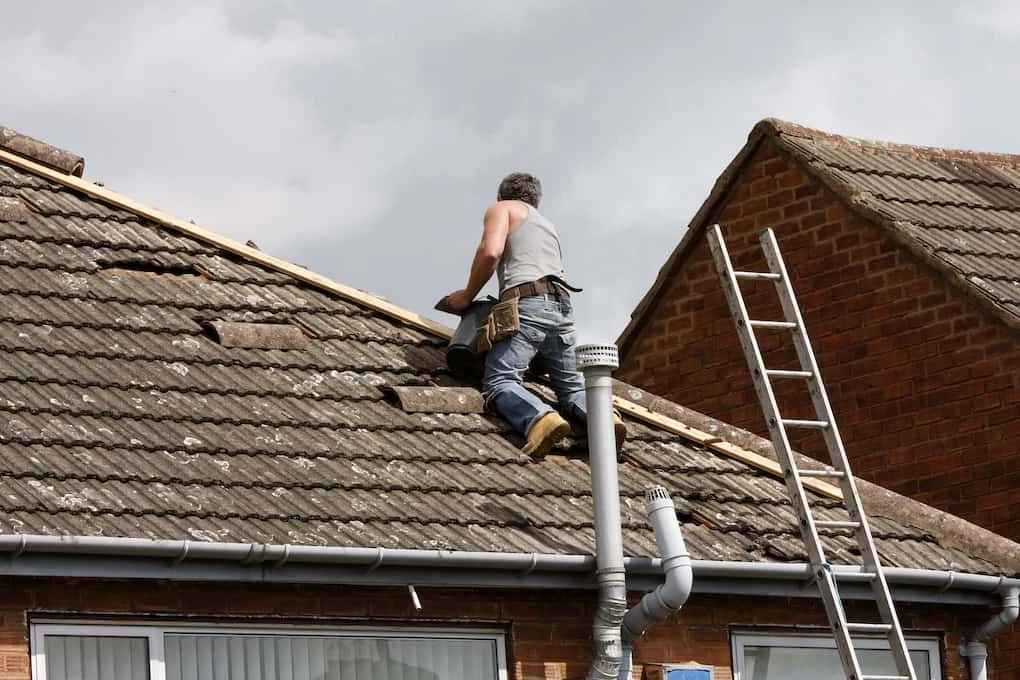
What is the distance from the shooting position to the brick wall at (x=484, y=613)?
9344 millimetres

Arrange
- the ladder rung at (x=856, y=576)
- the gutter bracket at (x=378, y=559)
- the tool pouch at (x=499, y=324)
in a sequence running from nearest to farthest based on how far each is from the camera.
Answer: the gutter bracket at (x=378, y=559)
the ladder rung at (x=856, y=576)
the tool pouch at (x=499, y=324)

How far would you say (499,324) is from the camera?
11.7m

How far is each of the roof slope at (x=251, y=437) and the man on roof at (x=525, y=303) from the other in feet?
0.78

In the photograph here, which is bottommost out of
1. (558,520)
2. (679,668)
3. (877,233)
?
(679,668)

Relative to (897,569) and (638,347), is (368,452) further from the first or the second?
(638,347)

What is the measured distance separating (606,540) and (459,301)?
2311 mm

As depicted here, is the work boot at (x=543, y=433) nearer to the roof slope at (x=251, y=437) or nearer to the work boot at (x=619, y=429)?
the roof slope at (x=251, y=437)

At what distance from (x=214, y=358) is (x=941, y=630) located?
408 centimetres

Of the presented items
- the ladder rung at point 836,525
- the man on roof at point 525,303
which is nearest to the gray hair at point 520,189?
the man on roof at point 525,303

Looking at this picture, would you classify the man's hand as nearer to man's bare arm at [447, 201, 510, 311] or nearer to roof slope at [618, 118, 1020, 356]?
man's bare arm at [447, 201, 510, 311]

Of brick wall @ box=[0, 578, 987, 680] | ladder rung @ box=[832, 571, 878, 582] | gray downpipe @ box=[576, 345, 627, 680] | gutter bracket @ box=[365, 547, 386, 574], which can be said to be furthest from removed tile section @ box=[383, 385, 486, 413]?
ladder rung @ box=[832, 571, 878, 582]

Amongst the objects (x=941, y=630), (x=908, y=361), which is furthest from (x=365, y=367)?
(x=908, y=361)

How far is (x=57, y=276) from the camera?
11.7 m

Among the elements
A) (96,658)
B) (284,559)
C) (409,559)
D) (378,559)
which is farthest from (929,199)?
(96,658)
